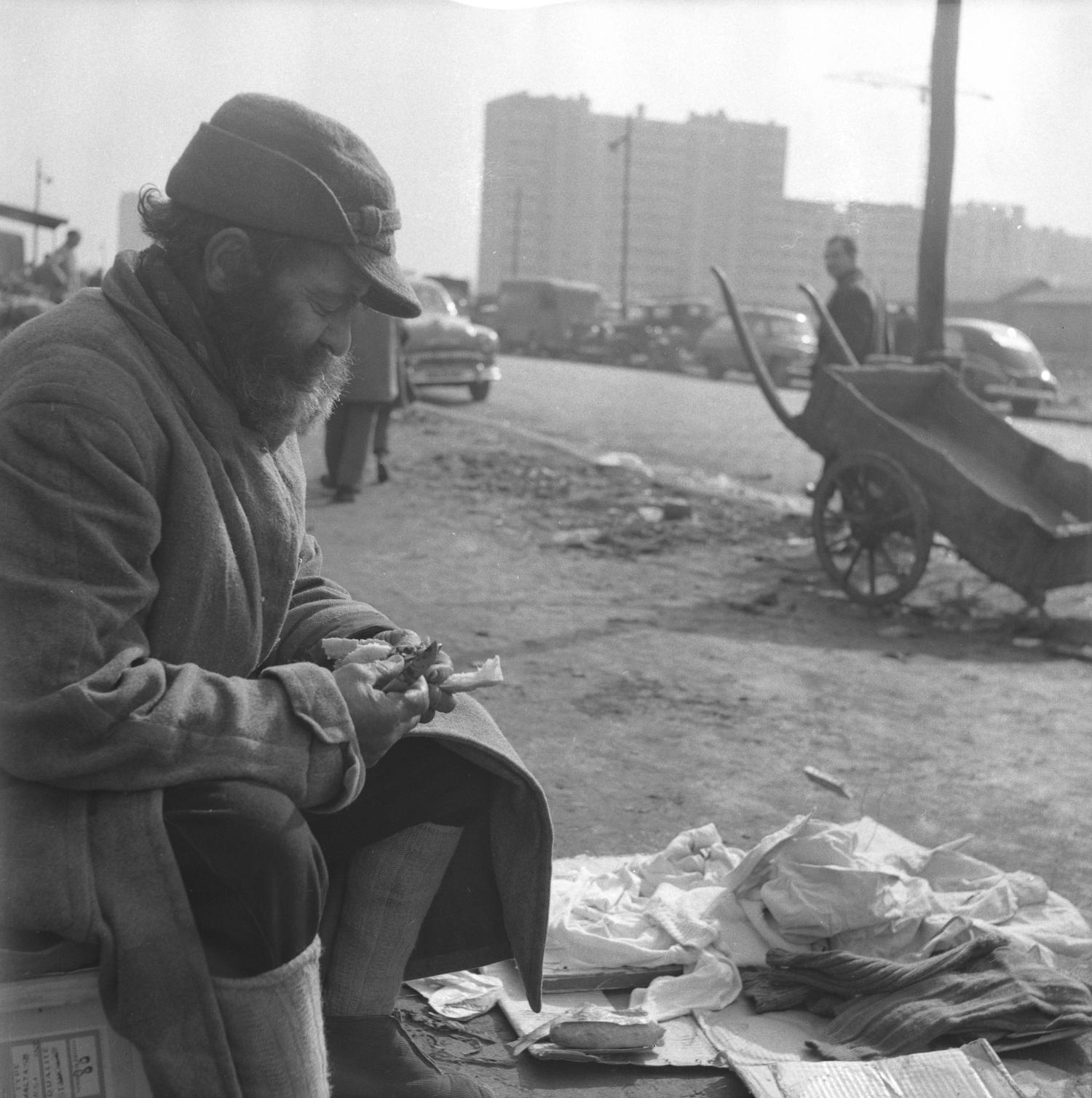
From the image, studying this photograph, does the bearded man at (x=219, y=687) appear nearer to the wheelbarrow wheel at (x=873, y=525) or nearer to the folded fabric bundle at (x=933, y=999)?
the folded fabric bundle at (x=933, y=999)

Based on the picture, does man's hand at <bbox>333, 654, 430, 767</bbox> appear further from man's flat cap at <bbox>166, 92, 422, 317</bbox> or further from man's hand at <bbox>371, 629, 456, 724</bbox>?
man's flat cap at <bbox>166, 92, 422, 317</bbox>

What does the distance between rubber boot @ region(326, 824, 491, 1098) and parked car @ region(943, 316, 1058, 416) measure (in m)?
20.7

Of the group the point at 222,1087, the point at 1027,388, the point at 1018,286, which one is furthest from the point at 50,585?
the point at 1018,286

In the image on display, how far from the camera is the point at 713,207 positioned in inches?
450

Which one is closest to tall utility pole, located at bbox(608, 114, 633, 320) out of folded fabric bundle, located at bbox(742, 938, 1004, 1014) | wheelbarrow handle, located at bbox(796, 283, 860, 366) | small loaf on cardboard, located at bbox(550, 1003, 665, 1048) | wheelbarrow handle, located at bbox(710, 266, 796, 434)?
wheelbarrow handle, located at bbox(710, 266, 796, 434)

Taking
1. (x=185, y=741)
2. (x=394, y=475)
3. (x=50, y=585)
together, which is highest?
(x=50, y=585)

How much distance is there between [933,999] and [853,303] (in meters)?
6.82

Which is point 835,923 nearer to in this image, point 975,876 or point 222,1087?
point 975,876

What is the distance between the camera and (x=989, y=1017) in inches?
110

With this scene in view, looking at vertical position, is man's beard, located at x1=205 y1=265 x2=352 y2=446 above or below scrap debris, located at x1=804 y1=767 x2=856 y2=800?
above

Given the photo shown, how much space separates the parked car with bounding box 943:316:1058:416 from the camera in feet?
72.7

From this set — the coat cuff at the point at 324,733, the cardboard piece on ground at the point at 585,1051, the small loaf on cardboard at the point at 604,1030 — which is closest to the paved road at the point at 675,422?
the cardboard piece on ground at the point at 585,1051

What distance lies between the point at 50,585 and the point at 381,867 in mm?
850

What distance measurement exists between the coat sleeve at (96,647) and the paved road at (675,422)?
10.3 metres
